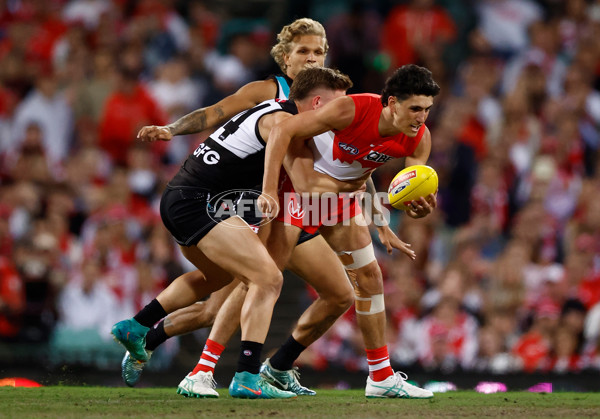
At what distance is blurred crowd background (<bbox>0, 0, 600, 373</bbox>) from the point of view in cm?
1077

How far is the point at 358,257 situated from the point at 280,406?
1335 mm

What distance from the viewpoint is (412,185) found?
6656 mm

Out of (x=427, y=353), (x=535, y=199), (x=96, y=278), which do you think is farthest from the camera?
(x=535, y=199)

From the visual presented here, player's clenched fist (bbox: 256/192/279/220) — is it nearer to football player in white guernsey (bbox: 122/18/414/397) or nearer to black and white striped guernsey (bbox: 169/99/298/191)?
black and white striped guernsey (bbox: 169/99/298/191)

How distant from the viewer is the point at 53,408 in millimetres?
6238

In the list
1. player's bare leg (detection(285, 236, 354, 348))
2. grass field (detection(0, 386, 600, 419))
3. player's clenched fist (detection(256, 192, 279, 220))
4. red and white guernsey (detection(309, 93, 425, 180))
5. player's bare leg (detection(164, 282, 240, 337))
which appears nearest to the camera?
grass field (detection(0, 386, 600, 419))

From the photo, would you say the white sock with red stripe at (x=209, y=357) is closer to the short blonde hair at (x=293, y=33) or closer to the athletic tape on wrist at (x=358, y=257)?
the athletic tape on wrist at (x=358, y=257)

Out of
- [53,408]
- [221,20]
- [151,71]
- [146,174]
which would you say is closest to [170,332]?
[53,408]

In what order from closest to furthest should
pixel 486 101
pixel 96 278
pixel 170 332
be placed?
pixel 170 332
pixel 96 278
pixel 486 101

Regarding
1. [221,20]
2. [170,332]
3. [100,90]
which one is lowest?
[170,332]

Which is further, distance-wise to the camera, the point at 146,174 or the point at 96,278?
the point at 146,174

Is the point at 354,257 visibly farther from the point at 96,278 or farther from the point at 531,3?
the point at 531,3

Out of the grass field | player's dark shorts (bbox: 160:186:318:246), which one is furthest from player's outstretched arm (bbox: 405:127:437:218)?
the grass field

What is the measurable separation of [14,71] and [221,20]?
128 inches
